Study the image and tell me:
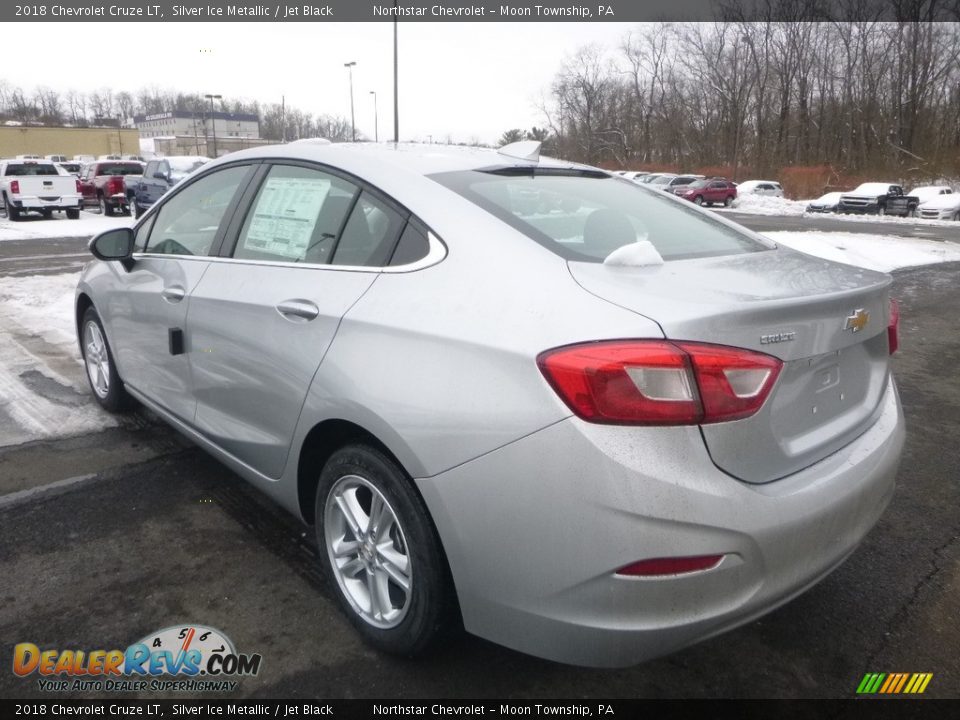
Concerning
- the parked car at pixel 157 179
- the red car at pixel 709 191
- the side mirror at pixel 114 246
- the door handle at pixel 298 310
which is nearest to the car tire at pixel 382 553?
the door handle at pixel 298 310

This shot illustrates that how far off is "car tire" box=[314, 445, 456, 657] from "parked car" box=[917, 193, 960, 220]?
105ft

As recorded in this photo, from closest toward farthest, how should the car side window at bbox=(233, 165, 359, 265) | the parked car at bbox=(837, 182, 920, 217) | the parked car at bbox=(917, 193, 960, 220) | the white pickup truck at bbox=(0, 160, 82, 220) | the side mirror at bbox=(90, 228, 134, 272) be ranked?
1. the car side window at bbox=(233, 165, 359, 265)
2. the side mirror at bbox=(90, 228, 134, 272)
3. the white pickup truck at bbox=(0, 160, 82, 220)
4. the parked car at bbox=(917, 193, 960, 220)
5. the parked car at bbox=(837, 182, 920, 217)

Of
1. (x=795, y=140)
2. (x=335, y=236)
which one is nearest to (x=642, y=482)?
(x=335, y=236)

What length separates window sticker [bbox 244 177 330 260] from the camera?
2779 millimetres

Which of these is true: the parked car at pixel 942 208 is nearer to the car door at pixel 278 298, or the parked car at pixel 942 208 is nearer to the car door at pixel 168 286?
the car door at pixel 168 286

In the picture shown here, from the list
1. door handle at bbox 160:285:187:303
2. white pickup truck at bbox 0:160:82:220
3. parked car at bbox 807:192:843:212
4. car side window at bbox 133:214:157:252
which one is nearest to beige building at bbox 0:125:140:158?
white pickup truck at bbox 0:160:82:220

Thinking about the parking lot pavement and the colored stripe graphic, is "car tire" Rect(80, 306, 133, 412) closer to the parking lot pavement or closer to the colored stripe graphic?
the parking lot pavement

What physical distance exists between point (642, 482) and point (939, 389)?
188 inches

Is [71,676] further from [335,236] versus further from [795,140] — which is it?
[795,140]

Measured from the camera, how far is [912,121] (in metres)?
48.8

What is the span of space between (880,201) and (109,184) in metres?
31.0

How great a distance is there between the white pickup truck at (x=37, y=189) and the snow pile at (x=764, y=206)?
29.4 meters

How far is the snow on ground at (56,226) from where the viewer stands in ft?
58.4

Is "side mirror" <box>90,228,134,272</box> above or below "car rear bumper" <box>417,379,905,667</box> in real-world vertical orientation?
above
